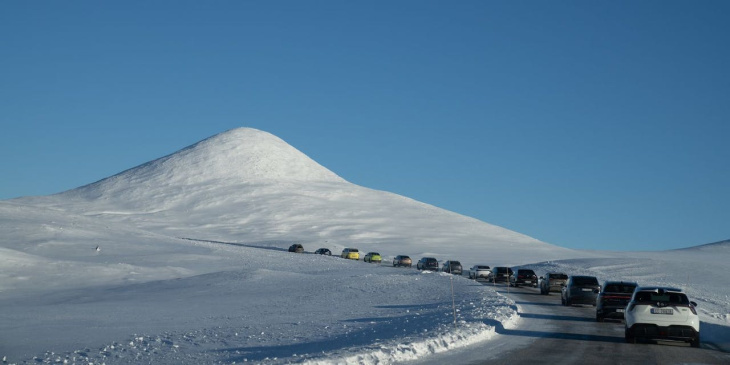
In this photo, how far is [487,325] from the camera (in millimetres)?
22125

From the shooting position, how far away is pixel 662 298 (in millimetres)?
20594

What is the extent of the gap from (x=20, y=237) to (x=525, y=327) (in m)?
56.4

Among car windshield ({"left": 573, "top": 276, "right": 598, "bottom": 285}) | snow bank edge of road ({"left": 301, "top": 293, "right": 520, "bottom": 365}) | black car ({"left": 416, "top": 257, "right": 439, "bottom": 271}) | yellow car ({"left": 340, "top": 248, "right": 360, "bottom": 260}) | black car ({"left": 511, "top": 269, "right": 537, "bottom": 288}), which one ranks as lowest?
snow bank edge of road ({"left": 301, "top": 293, "right": 520, "bottom": 365})

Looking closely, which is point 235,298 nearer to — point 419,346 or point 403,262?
point 419,346

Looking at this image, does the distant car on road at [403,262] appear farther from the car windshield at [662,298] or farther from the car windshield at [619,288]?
the car windshield at [662,298]

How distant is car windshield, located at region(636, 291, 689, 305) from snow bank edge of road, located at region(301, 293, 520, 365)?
415 cm

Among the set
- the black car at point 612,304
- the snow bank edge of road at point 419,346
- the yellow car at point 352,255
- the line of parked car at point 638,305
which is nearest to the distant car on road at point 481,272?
the line of parked car at point 638,305

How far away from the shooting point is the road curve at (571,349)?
53.3 feet

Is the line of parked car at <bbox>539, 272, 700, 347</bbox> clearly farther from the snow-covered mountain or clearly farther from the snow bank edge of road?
the snow-covered mountain

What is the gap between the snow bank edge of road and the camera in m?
15.0

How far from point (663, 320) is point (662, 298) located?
706 mm

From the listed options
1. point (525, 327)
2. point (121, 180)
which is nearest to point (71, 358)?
point (525, 327)

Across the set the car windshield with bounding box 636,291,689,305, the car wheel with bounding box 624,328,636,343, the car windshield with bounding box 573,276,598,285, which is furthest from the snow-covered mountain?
the car wheel with bounding box 624,328,636,343

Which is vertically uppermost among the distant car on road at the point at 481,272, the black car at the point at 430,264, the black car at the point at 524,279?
the black car at the point at 430,264
